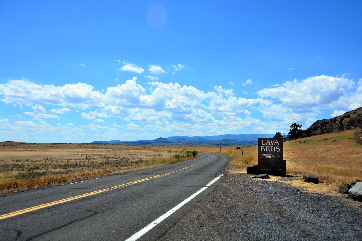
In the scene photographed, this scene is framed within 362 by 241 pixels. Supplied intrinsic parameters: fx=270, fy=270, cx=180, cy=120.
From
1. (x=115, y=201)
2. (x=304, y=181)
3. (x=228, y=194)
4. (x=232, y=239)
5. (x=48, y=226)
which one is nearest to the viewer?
(x=232, y=239)

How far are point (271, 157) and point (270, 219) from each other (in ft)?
40.5

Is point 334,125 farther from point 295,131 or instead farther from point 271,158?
point 271,158

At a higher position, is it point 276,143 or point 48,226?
point 276,143

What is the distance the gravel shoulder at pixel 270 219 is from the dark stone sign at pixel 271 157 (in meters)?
8.02

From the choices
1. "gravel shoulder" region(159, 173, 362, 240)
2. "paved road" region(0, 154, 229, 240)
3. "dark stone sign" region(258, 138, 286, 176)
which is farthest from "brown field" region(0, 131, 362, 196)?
"paved road" region(0, 154, 229, 240)

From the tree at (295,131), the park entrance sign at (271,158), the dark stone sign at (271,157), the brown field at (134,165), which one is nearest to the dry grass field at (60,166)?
the brown field at (134,165)

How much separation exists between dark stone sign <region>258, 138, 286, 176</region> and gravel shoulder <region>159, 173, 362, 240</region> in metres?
8.02

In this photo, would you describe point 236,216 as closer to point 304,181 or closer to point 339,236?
point 339,236

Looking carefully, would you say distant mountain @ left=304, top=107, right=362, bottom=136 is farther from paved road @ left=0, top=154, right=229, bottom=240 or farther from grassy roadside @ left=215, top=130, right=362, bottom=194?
paved road @ left=0, top=154, right=229, bottom=240

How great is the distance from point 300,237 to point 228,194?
527 cm

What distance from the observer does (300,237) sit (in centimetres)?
546

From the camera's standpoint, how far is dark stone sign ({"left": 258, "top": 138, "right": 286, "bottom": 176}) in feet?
60.1

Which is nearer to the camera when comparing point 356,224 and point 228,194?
point 356,224

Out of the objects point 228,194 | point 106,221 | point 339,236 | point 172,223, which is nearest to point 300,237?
point 339,236
